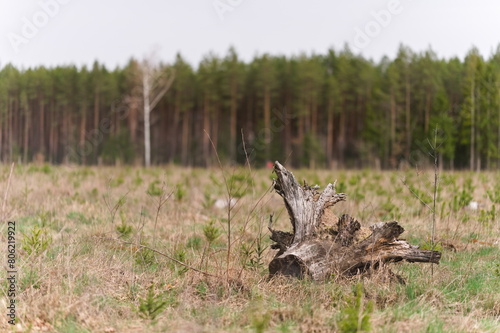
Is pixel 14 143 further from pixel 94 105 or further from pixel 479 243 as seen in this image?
pixel 94 105

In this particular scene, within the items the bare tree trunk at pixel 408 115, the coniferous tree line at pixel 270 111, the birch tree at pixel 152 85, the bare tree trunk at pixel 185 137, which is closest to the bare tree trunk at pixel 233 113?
the coniferous tree line at pixel 270 111

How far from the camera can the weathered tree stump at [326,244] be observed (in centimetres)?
444

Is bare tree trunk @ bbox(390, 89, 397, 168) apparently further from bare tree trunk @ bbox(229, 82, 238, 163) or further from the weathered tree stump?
the weathered tree stump

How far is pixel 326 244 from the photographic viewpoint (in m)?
4.55

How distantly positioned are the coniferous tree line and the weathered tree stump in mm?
20112

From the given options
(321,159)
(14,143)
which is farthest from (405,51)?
(14,143)

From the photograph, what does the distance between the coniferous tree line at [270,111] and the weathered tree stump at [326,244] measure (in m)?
20.1

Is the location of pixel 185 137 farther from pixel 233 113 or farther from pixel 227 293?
pixel 227 293

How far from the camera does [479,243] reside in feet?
20.0

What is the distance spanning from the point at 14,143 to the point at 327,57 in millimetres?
29377

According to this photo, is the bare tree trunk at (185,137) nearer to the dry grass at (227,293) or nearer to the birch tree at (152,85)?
the birch tree at (152,85)

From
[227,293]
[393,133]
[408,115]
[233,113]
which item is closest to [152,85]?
[233,113]

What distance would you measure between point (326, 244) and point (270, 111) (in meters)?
28.2

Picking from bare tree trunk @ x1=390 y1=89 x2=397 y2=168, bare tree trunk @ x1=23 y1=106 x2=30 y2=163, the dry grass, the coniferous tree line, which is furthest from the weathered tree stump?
bare tree trunk @ x1=390 y1=89 x2=397 y2=168
